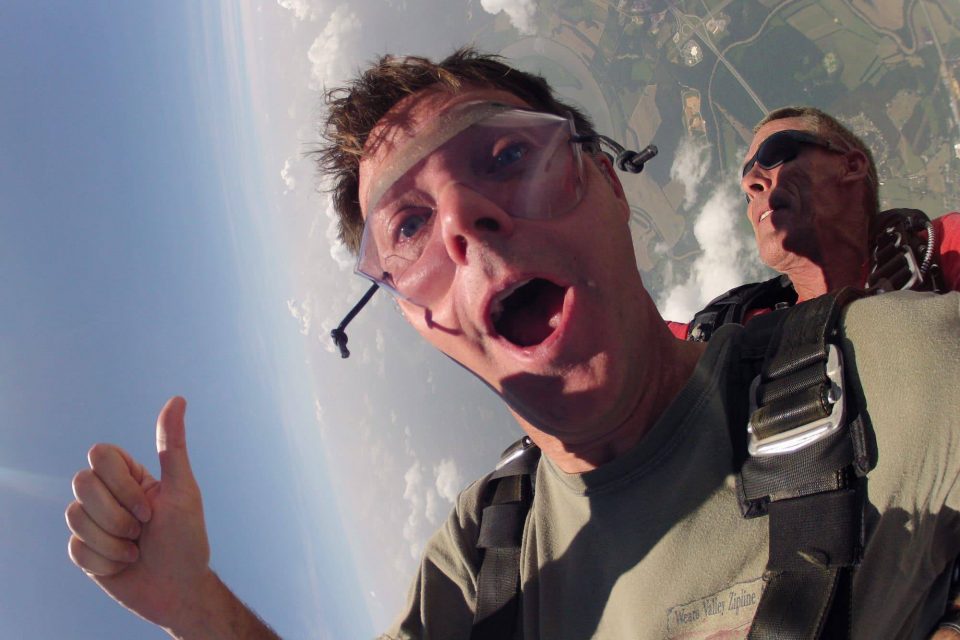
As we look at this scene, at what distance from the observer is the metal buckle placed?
1037mm

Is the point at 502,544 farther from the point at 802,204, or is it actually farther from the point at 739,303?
the point at 802,204

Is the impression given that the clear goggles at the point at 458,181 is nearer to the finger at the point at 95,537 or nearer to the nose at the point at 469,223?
the nose at the point at 469,223

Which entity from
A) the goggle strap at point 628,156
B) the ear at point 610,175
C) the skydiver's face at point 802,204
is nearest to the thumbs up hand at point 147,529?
the ear at point 610,175

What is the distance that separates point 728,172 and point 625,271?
57.7 meters

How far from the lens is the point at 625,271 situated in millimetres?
1461

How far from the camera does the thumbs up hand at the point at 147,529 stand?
136 centimetres

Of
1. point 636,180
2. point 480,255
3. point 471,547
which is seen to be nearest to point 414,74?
point 480,255

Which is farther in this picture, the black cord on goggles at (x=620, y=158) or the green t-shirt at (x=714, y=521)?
the black cord on goggles at (x=620, y=158)

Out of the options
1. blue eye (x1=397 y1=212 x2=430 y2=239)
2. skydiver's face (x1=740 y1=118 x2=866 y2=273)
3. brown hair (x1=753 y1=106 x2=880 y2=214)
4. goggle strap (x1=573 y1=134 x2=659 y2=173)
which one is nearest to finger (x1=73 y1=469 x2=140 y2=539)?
blue eye (x1=397 y1=212 x2=430 y2=239)

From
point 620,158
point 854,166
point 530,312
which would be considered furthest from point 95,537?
point 854,166

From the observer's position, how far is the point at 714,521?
1223mm

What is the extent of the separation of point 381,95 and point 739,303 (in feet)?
8.97

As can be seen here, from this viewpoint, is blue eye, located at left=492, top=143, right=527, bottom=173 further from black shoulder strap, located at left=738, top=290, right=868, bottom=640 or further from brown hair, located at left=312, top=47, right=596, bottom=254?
black shoulder strap, located at left=738, top=290, right=868, bottom=640

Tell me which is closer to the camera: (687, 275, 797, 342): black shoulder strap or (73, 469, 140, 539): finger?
(73, 469, 140, 539): finger
